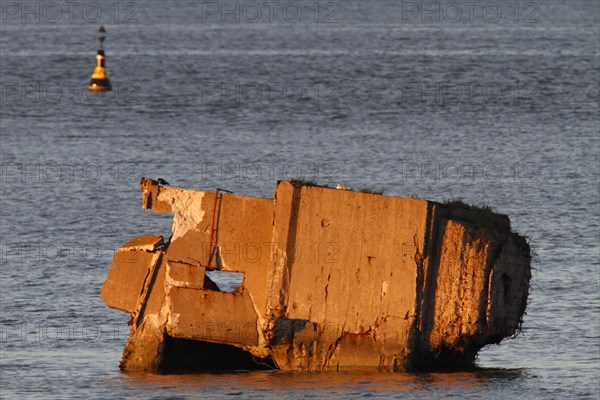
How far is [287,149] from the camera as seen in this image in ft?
145

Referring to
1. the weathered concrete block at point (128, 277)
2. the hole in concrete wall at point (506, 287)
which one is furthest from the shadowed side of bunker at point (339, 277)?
the weathered concrete block at point (128, 277)

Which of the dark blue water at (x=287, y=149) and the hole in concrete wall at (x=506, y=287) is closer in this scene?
the hole in concrete wall at (x=506, y=287)

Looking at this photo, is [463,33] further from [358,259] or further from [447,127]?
[358,259]

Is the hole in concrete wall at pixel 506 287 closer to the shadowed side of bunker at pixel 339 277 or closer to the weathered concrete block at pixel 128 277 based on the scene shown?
the shadowed side of bunker at pixel 339 277

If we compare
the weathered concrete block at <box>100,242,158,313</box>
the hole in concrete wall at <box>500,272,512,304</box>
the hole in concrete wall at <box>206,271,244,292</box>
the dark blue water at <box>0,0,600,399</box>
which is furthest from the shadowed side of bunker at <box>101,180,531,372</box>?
the hole in concrete wall at <box>206,271,244,292</box>

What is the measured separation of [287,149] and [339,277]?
82.2ft

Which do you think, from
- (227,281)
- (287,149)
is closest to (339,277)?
(227,281)

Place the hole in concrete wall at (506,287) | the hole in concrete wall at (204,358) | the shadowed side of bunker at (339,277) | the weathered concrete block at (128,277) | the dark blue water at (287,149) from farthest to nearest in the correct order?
the dark blue water at (287,149)
the hole in concrete wall at (204,358)
the weathered concrete block at (128,277)
the hole in concrete wall at (506,287)
the shadowed side of bunker at (339,277)

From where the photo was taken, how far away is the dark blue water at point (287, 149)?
2141 centimetres

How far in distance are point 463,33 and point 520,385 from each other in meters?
71.5

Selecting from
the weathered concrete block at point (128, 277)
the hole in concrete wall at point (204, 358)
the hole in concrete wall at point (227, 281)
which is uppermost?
the weathered concrete block at point (128, 277)

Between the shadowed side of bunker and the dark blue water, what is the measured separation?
46 cm

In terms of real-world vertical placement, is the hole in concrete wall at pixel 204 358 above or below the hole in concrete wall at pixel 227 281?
below

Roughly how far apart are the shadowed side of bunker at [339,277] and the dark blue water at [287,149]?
461 mm
